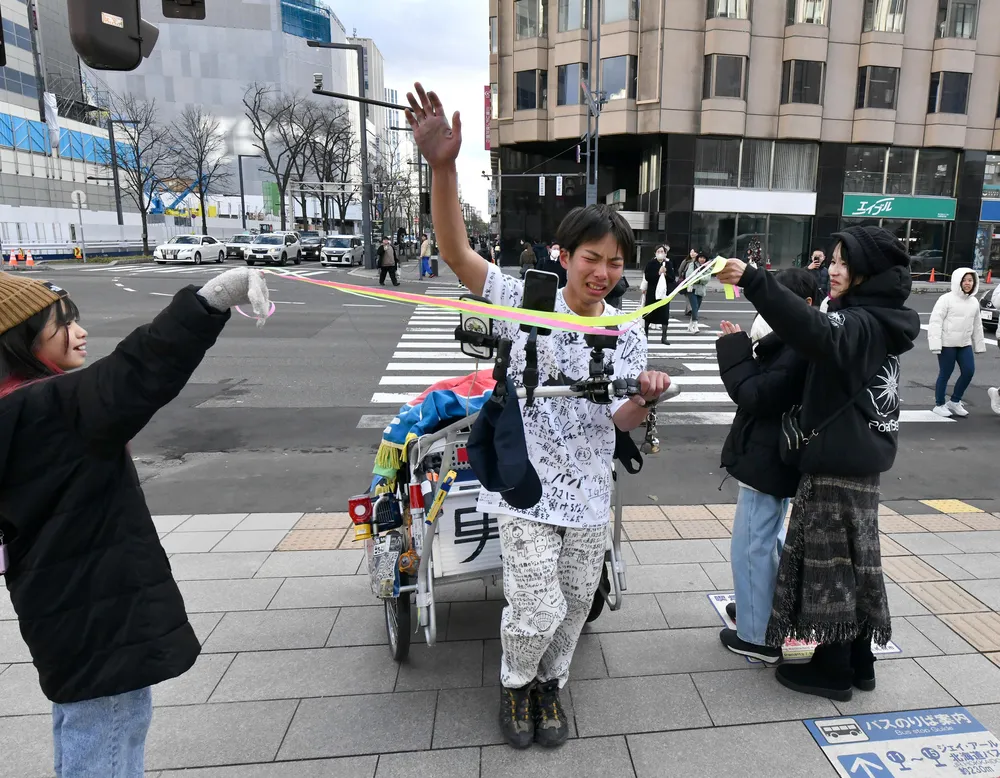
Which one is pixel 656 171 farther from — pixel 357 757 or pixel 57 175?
pixel 57 175

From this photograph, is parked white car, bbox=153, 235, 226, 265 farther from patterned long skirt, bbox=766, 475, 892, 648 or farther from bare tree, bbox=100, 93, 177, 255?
patterned long skirt, bbox=766, 475, 892, 648

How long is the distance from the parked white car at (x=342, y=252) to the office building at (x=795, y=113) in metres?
12.1

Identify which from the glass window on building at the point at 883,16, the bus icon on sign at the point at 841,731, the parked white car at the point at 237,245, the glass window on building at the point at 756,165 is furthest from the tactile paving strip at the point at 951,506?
the parked white car at the point at 237,245

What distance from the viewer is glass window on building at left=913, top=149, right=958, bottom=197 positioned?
32.5m

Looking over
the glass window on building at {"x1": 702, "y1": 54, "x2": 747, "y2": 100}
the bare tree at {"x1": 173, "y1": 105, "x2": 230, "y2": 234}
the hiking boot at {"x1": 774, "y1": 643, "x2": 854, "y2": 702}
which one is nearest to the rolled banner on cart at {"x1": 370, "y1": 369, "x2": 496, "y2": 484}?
the hiking boot at {"x1": 774, "y1": 643, "x2": 854, "y2": 702}

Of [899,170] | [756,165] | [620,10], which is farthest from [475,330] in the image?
[899,170]

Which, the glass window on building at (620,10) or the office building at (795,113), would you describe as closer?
the office building at (795,113)

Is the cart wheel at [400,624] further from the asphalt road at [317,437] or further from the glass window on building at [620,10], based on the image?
the glass window on building at [620,10]

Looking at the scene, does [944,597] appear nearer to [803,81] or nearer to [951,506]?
[951,506]

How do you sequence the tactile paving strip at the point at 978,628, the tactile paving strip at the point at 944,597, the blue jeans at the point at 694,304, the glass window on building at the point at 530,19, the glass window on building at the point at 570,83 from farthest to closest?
the glass window on building at the point at 530,19
the glass window on building at the point at 570,83
the blue jeans at the point at 694,304
the tactile paving strip at the point at 944,597
the tactile paving strip at the point at 978,628

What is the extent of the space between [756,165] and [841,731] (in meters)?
33.9

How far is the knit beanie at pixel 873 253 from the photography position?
2.45 metres

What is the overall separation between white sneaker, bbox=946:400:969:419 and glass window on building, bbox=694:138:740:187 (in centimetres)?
2617

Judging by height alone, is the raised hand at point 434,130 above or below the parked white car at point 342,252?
above
